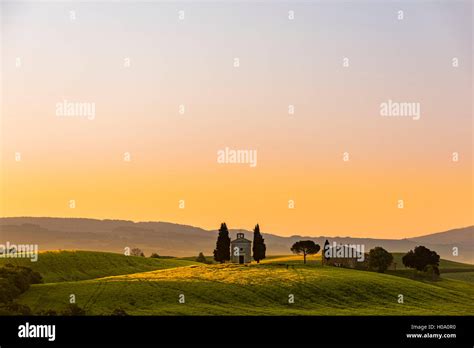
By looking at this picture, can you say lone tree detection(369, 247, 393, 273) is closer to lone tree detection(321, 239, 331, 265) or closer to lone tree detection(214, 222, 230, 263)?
lone tree detection(321, 239, 331, 265)

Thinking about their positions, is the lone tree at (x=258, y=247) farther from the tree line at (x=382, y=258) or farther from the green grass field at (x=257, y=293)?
the tree line at (x=382, y=258)

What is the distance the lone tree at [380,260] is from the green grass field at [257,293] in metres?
6.46

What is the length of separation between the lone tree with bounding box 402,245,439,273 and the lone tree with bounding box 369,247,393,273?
2187 millimetres

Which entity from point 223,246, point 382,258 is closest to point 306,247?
point 382,258

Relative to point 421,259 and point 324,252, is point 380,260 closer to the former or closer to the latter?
point 421,259

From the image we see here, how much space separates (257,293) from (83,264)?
1374 inches

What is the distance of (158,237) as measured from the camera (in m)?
105

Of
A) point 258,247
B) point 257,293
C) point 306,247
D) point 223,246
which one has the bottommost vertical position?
point 257,293

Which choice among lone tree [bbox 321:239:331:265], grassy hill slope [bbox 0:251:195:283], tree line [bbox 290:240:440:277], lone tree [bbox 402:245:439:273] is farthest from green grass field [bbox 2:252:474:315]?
lone tree [bbox 402:245:439:273]

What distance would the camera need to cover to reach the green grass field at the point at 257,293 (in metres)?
59.6

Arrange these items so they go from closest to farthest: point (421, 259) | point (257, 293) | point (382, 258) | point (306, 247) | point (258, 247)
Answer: point (257, 293), point (258, 247), point (306, 247), point (382, 258), point (421, 259)

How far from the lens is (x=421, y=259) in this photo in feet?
296
